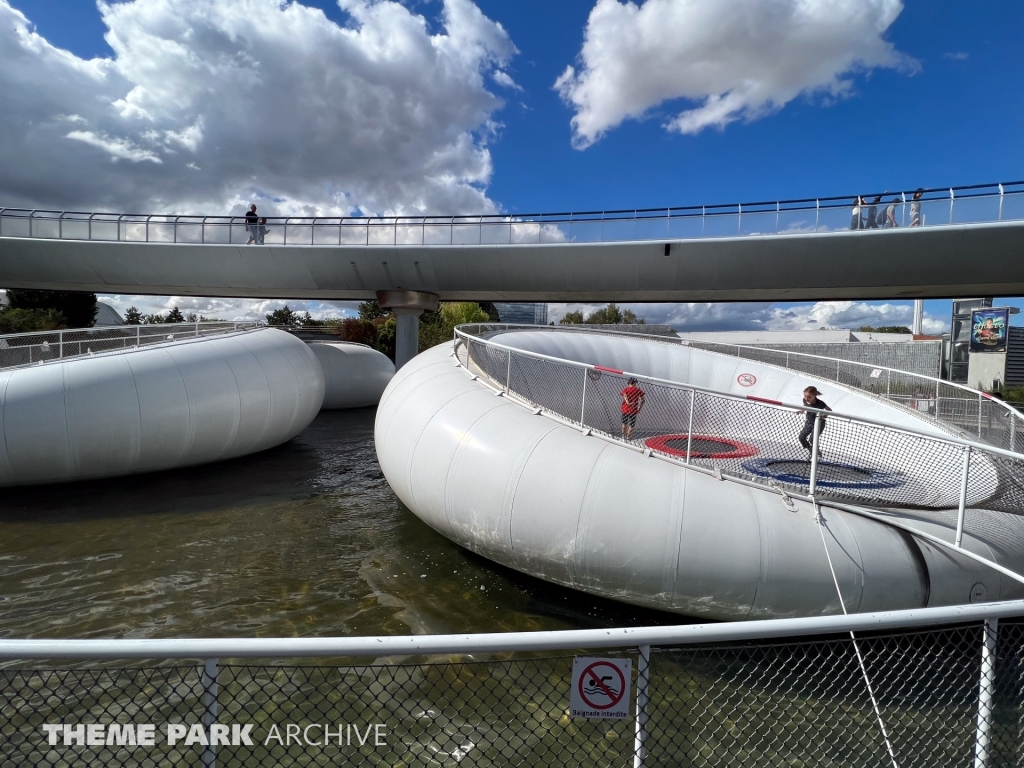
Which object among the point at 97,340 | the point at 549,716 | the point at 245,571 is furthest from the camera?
the point at 97,340

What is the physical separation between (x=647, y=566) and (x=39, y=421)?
11.0 m

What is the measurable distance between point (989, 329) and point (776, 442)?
36.5 meters

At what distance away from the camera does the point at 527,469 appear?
242 inches

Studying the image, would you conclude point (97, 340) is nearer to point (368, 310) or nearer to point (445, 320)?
point (445, 320)

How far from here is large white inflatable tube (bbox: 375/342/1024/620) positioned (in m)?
5.30

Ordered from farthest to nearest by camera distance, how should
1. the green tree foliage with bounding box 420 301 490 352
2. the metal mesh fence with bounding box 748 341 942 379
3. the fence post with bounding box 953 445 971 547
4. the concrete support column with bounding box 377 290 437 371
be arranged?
the green tree foliage with bounding box 420 301 490 352 < the concrete support column with bounding box 377 290 437 371 < the metal mesh fence with bounding box 748 341 942 379 < the fence post with bounding box 953 445 971 547

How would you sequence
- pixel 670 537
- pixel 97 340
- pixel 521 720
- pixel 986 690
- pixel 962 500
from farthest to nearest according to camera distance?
pixel 97 340
pixel 670 537
pixel 962 500
pixel 521 720
pixel 986 690

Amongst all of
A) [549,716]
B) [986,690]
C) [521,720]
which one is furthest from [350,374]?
[986,690]

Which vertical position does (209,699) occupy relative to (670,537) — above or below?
above

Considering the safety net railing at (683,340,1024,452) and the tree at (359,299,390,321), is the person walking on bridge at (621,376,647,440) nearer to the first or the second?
the safety net railing at (683,340,1024,452)

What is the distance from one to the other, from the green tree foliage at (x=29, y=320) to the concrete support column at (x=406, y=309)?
18.4 metres

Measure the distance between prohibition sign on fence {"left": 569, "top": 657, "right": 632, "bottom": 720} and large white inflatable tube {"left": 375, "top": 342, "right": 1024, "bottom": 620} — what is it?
3.24m

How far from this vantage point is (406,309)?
2738cm

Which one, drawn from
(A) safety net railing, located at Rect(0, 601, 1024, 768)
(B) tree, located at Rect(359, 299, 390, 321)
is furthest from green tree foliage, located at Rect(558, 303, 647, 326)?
(A) safety net railing, located at Rect(0, 601, 1024, 768)
